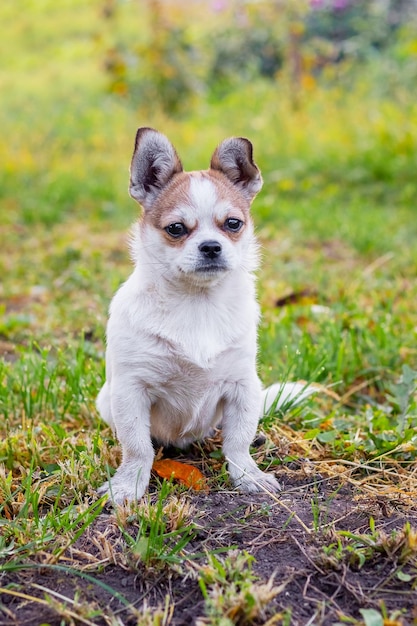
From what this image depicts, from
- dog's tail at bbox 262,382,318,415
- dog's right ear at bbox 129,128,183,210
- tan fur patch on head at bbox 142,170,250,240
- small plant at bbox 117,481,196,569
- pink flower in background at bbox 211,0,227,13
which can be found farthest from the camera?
pink flower in background at bbox 211,0,227,13

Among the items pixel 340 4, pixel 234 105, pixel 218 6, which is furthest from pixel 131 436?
pixel 340 4

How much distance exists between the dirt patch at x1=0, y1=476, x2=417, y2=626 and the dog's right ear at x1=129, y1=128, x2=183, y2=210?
1.10 metres

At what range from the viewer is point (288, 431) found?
2955 mm

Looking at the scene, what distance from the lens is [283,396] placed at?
3043 millimetres

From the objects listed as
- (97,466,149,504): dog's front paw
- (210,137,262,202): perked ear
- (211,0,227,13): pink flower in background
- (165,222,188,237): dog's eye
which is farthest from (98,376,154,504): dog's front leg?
(211,0,227,13): pink flower in background

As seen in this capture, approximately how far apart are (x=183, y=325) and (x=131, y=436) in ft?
1.34

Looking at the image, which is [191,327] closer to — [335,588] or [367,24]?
[335,588]

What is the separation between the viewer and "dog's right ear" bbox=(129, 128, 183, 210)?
273 centimetres

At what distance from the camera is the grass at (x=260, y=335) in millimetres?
2127

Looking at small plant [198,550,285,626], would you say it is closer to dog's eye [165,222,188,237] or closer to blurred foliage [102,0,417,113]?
dog's eye [165,222,188,237]

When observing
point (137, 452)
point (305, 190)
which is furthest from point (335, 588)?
point (305, 190)

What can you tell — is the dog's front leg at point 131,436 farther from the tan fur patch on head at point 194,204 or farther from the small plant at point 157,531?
the tan fur patch on head at point 194,204

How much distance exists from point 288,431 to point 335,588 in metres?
0.94

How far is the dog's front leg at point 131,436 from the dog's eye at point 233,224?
640 mm
